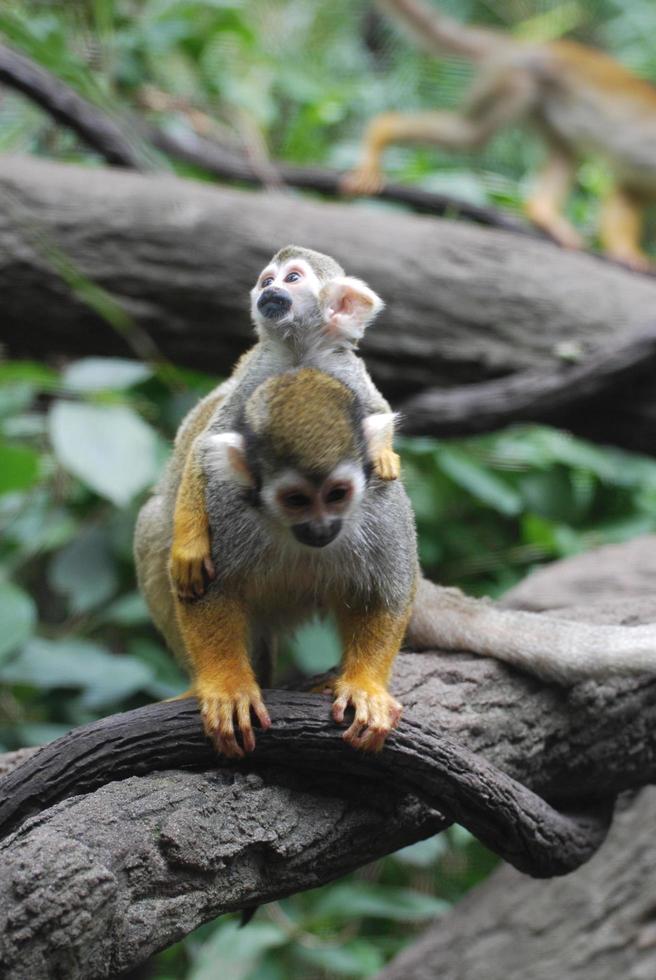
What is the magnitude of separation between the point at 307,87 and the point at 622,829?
462 centimetres

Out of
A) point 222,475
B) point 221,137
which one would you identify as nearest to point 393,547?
point 222,475

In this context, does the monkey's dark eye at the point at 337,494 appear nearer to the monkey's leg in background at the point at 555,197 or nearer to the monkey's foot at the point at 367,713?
the monkey's foot at the point at 367,713

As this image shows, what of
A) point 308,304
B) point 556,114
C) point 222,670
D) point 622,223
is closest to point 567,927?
point 222,670

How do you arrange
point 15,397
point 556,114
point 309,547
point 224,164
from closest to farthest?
point 309,547, point 15,397, point 224,164, point 556,114

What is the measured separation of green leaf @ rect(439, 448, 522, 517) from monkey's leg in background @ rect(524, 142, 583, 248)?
147 centimetres

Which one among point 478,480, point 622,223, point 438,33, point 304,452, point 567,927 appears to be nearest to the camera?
point 304,452

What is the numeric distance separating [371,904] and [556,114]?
5.32 m

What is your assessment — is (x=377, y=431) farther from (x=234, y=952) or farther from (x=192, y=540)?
(x=234, y=952)

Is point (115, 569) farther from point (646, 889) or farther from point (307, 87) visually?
point (307, 87)

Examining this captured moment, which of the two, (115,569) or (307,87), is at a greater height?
(307,87)

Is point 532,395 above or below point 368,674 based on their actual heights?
above

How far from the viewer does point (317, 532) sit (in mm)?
→ 1828

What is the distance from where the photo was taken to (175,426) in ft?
14.8

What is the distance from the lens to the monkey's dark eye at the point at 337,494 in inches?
71.4
